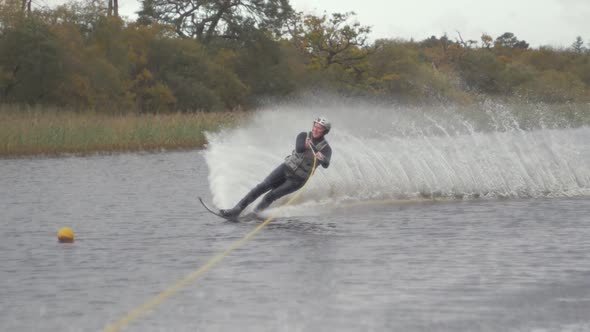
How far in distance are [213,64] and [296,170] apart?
38.2 metres

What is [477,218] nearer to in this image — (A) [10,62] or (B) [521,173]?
(B) [521,173]

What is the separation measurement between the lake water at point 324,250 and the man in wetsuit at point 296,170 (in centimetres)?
44

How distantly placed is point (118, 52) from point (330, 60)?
1916 cm

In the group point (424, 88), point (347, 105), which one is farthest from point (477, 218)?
point (424, 88)

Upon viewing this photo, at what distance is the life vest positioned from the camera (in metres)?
13.4

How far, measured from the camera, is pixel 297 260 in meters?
9.98

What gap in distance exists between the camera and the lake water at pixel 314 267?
745 cm

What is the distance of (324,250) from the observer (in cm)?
1067

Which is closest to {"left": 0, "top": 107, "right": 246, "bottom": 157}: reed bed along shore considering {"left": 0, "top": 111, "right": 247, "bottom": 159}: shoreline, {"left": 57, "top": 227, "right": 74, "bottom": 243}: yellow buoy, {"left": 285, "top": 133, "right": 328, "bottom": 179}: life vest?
{"left": 0, "top": 111, "right": 247, "bottom": 159}: shoreline

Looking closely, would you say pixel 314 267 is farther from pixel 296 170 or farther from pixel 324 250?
pixel 296 170

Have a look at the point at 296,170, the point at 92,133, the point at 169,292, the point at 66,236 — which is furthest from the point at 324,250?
the point at 92,133

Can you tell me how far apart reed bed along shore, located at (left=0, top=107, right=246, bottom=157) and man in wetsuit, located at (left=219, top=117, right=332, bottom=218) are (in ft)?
55.9

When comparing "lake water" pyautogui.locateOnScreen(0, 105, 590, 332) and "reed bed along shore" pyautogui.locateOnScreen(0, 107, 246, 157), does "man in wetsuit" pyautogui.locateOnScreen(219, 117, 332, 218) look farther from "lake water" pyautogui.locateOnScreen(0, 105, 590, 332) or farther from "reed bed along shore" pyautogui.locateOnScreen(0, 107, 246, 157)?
"reed bed along shore" pyautogui.locateOnScreen(0, 107, 246, 157)

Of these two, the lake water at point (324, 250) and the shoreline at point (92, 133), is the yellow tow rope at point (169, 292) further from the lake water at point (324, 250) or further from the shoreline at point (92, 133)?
the shoreline at point (92, 133)
